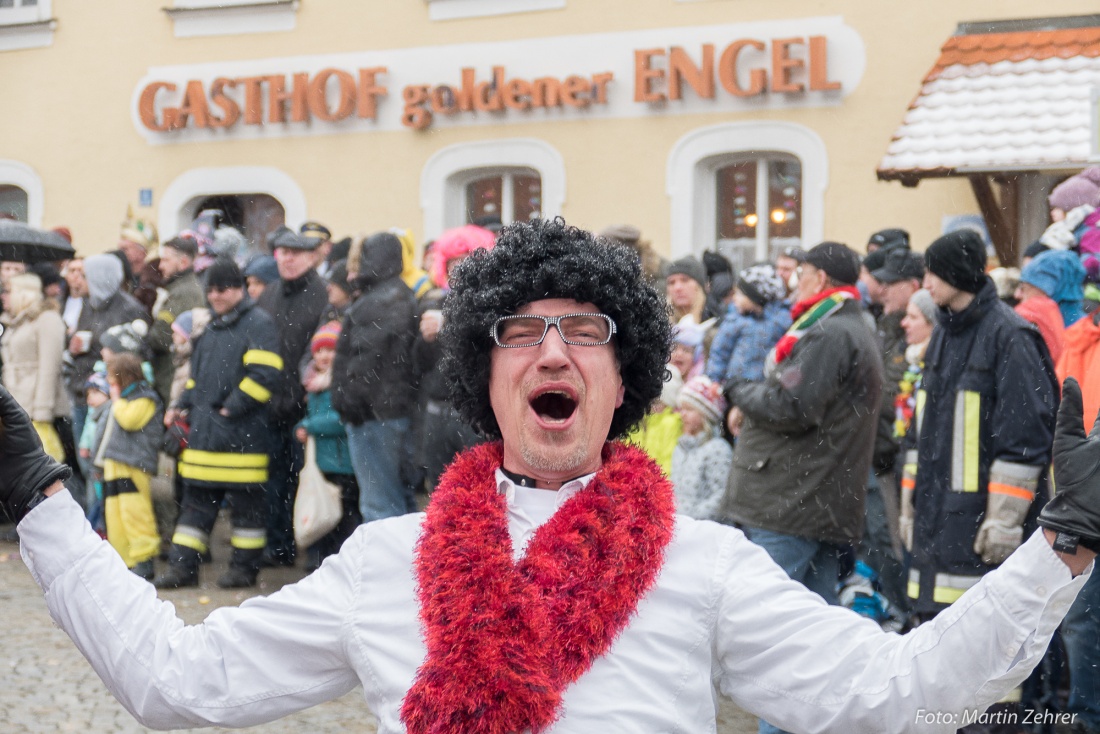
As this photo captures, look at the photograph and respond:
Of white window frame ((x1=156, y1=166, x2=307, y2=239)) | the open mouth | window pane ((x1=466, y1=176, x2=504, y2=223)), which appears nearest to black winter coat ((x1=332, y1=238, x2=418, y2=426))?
the open mouth

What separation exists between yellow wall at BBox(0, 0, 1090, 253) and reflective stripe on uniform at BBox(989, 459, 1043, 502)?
7.39 metres

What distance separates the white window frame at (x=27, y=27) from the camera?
55.0 feet

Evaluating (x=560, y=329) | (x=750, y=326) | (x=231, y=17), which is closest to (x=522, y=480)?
(x=560, y=329)

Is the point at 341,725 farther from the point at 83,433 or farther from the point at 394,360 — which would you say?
the point at 83,433

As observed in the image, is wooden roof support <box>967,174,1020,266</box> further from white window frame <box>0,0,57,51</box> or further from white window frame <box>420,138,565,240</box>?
white window frame <box>0,0,57,51</box>

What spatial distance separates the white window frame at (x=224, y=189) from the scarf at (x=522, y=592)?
12850 mm

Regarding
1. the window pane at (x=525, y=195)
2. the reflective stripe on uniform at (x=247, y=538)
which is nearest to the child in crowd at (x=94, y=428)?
the reflective stripe on uniform at (x=247, y=538)

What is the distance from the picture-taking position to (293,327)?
8664 millimetres

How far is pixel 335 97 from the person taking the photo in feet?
49.6

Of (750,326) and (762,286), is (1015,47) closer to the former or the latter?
(762,286)

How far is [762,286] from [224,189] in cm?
991

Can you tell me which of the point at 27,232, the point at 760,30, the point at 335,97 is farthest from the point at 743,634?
the point at 335,97

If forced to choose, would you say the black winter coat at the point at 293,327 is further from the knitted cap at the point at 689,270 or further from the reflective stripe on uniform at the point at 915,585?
the reflective stripe on uniform at the point at 915,585

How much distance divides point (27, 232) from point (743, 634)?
949 cm
